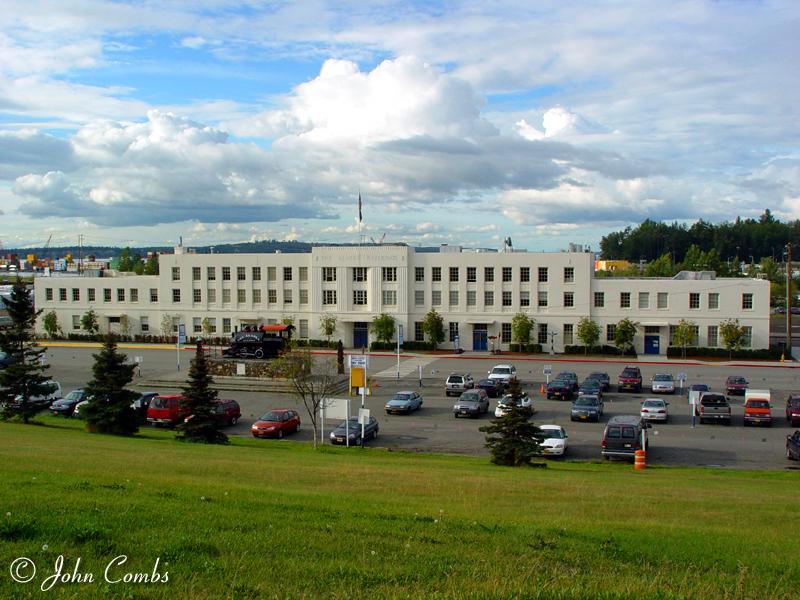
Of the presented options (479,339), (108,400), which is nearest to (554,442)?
(108,400)

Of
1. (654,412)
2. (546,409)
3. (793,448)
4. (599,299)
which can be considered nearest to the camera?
(793,448)

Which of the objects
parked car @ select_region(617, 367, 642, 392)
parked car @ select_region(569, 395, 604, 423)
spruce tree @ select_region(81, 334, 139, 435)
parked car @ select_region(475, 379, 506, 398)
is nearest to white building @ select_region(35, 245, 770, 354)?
parked car @ select_region(617, 367, 642, 392)

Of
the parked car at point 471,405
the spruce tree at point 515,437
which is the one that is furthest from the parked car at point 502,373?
the spruce tree at point 515,437

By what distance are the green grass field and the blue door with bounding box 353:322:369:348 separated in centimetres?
5330

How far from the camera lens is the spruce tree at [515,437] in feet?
82.1

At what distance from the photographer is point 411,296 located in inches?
2827

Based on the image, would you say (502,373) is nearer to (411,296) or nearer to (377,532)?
(411,296)

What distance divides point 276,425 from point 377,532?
23.1m

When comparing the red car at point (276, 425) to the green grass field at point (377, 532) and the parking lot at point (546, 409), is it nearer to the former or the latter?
the parking lot at point (546, 409)

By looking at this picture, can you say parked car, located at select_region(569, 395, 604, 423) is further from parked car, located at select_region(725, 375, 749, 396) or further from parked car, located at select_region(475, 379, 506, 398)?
parked car, located at select_region(725, 375, 749, 396)

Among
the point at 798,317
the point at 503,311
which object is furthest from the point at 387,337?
the point at 798,317

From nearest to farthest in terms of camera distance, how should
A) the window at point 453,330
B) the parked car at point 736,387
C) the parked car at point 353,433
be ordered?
the parked car at point 353,433 < the parked car at point 736,387 < the window at point 453,330

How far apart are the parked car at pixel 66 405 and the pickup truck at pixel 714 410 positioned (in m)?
31.8

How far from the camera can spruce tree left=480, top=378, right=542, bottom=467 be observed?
2503 cm
